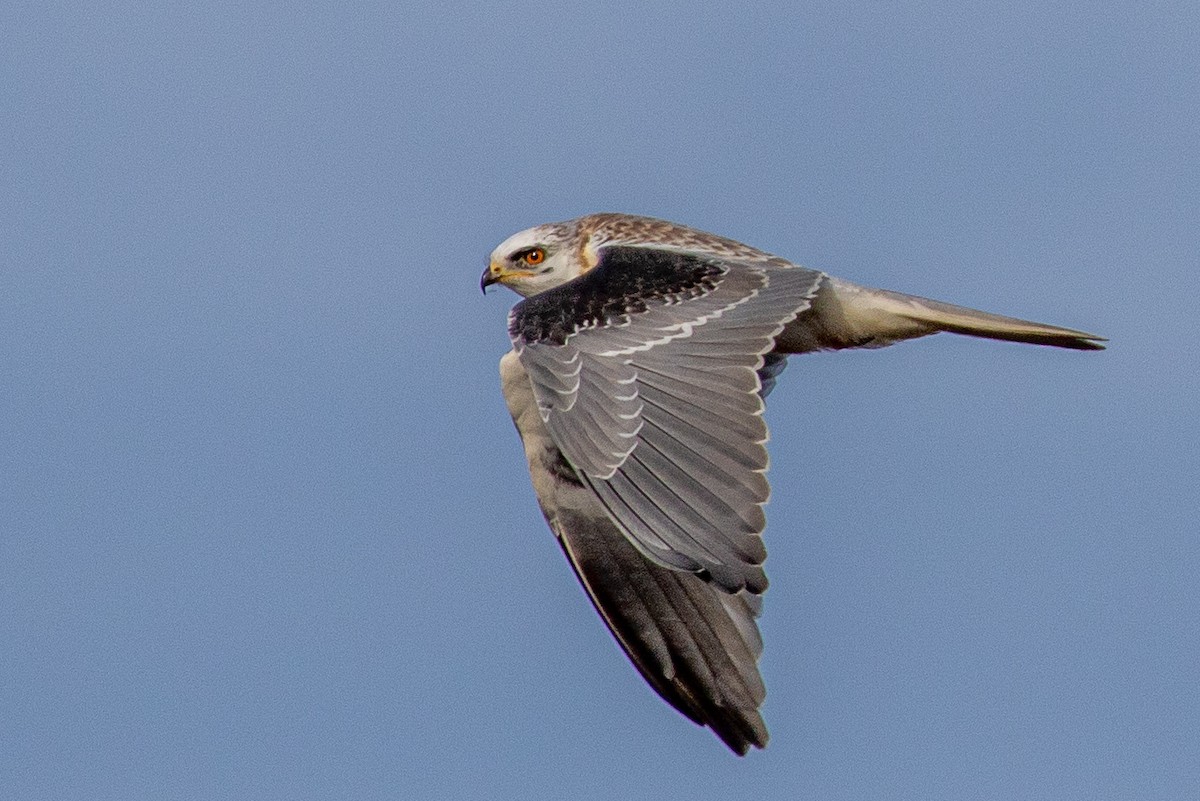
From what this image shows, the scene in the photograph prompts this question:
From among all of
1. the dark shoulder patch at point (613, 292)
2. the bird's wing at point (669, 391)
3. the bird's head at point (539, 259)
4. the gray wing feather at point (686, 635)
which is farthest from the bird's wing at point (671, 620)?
the bird's head at point (539, 259)

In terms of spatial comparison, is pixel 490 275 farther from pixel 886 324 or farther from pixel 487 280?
pixel 886 324

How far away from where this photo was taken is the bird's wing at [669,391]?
26.8 ft

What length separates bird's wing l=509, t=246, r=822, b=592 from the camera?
8.17 m

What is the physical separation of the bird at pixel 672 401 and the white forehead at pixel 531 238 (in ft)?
0.04

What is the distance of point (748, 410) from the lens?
8656 millimetres

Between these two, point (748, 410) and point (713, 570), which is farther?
point (748, 410)

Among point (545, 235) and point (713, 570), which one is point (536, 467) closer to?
point (545, 235)

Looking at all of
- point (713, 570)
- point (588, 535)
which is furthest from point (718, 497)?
point (588, 535)

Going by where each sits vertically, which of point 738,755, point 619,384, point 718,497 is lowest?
point 738,755

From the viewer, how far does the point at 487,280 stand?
38.8 feet

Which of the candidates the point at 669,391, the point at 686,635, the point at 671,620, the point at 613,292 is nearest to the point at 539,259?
the point at 613,292

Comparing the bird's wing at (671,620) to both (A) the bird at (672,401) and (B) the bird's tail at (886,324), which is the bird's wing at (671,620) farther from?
(B) the bird's tail at (886,324)

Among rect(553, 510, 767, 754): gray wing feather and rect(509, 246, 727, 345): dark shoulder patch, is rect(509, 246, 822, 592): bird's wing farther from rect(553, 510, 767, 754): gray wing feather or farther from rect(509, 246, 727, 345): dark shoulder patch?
rect(553, 510, 767, 754): gray wing feather

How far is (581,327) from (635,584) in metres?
1.51
